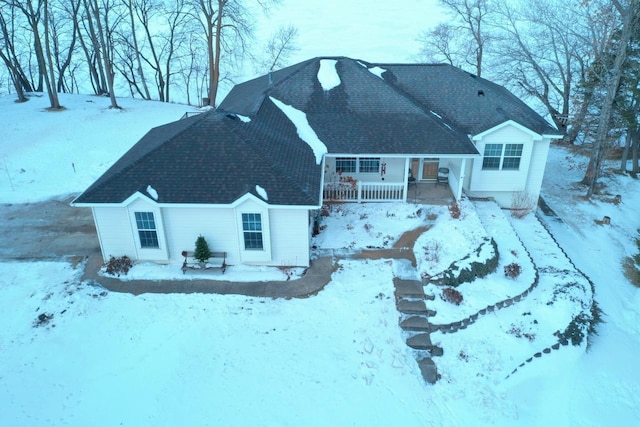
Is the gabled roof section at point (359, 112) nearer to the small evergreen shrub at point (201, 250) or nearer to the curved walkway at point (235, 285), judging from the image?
the curved walkway at point (235, 285)

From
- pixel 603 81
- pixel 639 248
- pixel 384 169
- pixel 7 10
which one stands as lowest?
pixel 639 248

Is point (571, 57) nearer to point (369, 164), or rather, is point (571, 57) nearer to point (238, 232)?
point (369, 164)

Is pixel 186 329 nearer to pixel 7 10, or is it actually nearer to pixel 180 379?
pixel 180 379

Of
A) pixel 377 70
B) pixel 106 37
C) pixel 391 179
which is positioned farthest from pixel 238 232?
pixel 106 37

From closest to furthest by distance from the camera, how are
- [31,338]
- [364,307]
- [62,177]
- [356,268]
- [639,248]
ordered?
[31,338] → [364,307] → [356,268] → [639,248] → [62,177]

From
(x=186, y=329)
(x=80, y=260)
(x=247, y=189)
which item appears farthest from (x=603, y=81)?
(x=80, y=260)

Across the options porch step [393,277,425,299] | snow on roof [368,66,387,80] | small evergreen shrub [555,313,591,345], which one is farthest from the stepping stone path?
snow on roof [368,66,387,80]
